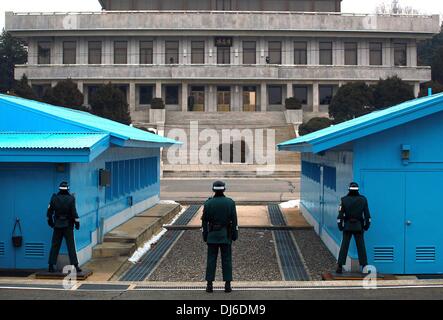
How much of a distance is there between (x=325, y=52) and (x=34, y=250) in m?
57.6

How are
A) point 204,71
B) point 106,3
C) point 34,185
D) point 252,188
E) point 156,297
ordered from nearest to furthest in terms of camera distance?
point 156,297 → point 34,185 → point 252,188 → point 204,71 → point 106,3

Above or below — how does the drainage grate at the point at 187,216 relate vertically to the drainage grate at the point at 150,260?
above

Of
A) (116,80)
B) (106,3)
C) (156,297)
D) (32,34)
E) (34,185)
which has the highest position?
(106,3)

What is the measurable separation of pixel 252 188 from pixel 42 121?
20.8m

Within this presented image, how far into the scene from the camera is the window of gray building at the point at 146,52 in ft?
208

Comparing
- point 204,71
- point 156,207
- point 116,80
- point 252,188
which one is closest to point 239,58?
point 204,71

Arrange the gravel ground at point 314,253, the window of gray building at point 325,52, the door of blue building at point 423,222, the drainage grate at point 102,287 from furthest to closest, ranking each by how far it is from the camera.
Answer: the window of gray building at point 325,52, the gravel ground at point 314,253, the door of blue building at point 423,222, the drainage grate at point 102,287

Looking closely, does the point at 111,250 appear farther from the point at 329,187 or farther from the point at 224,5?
the point at 224,5

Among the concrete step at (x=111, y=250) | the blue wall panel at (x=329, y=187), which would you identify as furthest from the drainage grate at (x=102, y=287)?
the blue wall panel at (x=329, y=187)

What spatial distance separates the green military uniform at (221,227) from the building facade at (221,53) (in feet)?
174

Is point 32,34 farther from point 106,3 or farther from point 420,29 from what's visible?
point 420,29

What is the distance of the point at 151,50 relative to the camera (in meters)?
63.3

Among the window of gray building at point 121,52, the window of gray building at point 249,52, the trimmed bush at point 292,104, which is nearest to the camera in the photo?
the trimmed bush at point 292,104

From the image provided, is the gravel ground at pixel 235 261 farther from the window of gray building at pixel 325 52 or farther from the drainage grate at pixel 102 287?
the window of gray building at pixel 325 52
